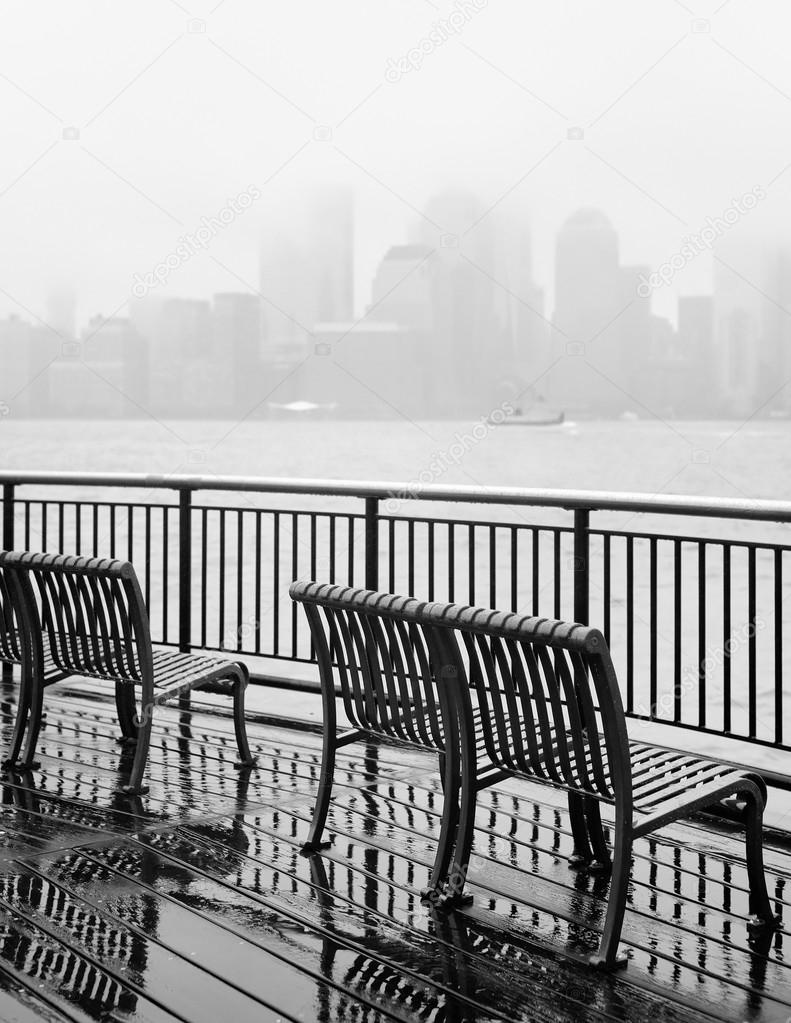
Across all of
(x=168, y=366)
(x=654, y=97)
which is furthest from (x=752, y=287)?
(x=168, y=366)

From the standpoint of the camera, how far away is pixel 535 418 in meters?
84.2

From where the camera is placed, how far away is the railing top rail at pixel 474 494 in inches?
156

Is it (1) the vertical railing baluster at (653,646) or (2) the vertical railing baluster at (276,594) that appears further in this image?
(2) the vertical railing baluster at (276,594)

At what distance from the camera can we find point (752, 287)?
64250mm

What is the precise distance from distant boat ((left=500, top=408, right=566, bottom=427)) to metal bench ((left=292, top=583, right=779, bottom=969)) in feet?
258

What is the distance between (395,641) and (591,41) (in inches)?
3711

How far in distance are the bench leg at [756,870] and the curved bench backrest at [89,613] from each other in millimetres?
2086

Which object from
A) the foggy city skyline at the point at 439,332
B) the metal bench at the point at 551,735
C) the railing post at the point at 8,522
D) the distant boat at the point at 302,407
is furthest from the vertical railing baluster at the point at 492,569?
the distant boat at the point at 302,407

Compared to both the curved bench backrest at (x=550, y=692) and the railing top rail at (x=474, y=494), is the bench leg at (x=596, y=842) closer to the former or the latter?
the curved bench backrest at (x=550, y=692)

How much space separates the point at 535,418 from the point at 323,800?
81863 millimetres

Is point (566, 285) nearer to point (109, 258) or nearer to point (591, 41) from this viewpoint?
point (109, 258)

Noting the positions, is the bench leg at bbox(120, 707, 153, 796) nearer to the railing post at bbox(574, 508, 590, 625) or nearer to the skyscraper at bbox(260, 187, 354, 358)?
the railing post at bbox(574, 508, 590, 625)

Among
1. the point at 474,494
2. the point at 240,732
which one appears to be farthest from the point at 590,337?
the point at 240,732

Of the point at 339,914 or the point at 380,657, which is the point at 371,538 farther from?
the point at 339,914
